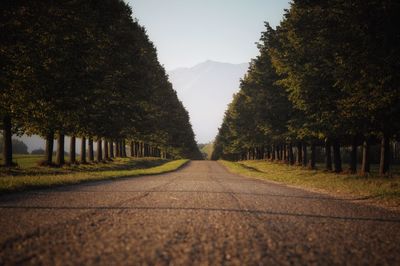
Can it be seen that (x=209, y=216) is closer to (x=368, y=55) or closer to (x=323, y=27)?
(x=368, y=55)

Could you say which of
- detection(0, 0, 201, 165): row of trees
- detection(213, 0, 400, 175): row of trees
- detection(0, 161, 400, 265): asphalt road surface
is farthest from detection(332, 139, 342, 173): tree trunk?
detection(0, 0, 201, 165): row of trees

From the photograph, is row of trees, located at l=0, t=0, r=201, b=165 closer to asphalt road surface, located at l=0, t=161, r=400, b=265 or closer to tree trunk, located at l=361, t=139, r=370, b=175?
asphalt road surface, located at l=0, t=161, r=400, b=265

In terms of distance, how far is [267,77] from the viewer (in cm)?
2717

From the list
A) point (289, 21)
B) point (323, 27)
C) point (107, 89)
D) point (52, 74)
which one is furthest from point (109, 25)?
point (323, 27)

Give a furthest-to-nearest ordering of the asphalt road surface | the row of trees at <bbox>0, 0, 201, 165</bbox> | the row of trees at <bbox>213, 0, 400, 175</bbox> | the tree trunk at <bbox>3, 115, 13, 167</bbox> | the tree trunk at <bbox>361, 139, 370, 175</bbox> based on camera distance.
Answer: the tree trunk at <bbox>3, 115, 13, 167</bbox> → the tree trunk at <bbox>361, 139, 370, 175</bbox> → the row of trees at <bbox>0, 0, 201, 165</bbox> → the row of trees at <bbox>213, 0, 400, 175</bbox> → the asphalt road surface

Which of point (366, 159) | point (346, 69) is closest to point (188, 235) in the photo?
point (346, 69)

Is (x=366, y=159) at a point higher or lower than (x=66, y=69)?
lower

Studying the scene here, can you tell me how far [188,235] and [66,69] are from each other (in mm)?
16118

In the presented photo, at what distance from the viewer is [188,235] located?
14.5ft

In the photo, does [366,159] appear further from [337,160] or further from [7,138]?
[7,138]

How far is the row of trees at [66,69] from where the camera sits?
15.0m

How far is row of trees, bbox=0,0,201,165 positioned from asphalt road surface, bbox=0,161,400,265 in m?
10.7

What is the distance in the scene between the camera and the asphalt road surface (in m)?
3.44

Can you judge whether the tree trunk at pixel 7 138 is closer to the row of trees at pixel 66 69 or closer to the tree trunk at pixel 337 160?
the row of trees at pixel 66 69
